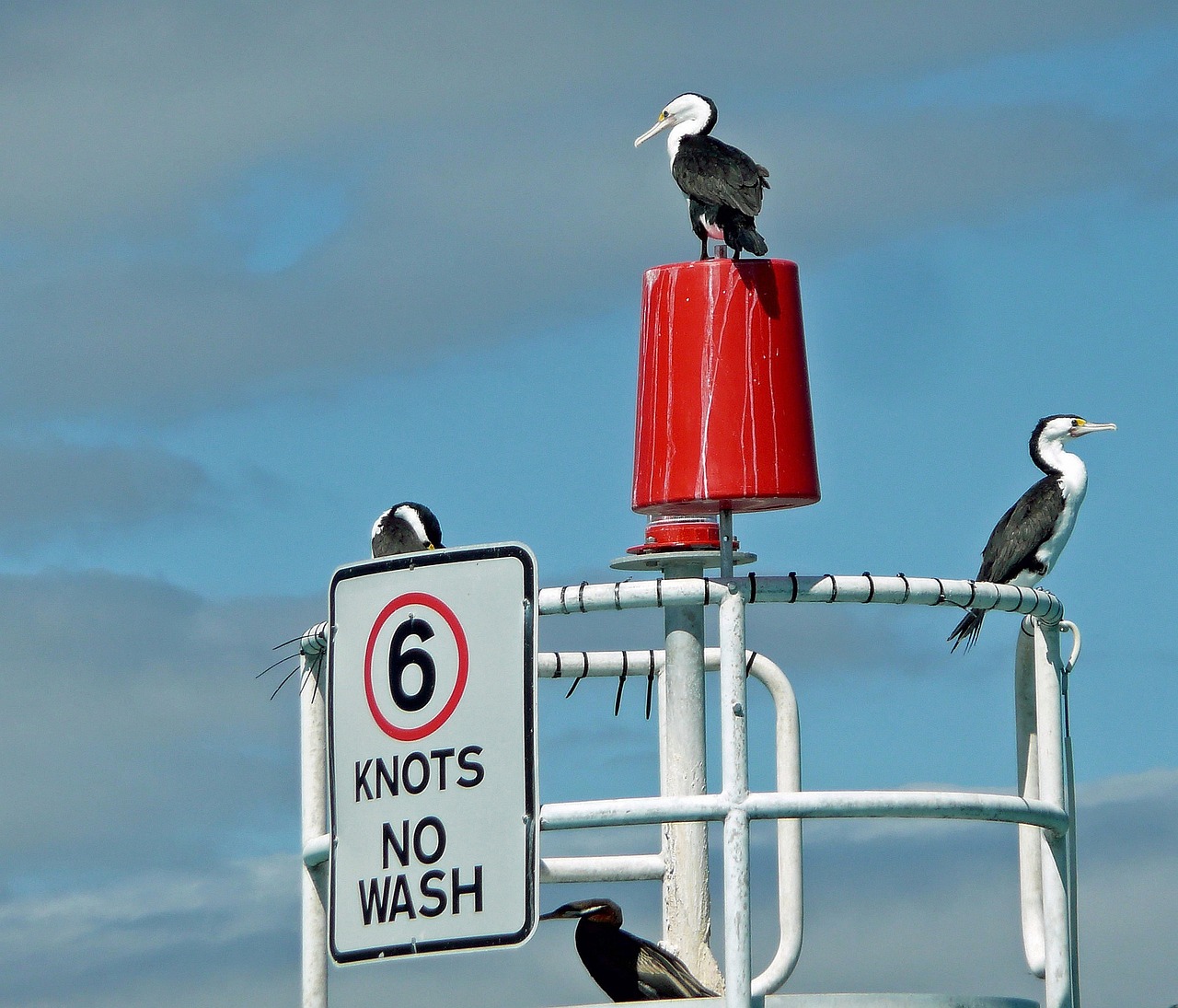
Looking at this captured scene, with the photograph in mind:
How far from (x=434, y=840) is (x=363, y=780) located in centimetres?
31

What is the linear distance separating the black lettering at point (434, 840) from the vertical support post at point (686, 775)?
268 centimetres

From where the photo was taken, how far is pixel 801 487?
25.4ft

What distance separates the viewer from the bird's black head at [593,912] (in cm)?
834

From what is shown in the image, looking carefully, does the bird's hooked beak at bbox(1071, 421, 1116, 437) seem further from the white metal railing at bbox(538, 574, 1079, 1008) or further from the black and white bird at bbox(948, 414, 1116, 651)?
the white metal railing at bbox(538, 574, 1079, 1008)

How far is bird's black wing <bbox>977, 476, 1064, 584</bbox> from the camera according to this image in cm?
1181

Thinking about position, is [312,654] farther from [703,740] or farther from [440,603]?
[440,603]

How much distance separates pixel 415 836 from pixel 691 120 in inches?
256

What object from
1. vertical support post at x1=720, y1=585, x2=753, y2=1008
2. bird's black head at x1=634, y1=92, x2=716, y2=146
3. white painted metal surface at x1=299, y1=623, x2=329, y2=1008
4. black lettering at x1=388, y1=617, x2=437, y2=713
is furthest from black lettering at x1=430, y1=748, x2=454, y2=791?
bird's black head at x1=634, y1=92, x2=716, y2=146

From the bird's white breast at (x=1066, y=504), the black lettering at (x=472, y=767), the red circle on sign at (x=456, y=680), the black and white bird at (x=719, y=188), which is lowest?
the black lettering at (x=472, y=767)

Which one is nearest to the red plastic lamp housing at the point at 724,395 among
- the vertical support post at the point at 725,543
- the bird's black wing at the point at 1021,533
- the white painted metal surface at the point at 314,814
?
the vertical support post at the point at 725,543

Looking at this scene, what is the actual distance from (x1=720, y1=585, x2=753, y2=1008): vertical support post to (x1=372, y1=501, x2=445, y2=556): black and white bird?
7.45 metres

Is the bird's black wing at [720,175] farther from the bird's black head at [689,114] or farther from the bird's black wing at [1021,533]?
the bird's black wing at [1021,533]

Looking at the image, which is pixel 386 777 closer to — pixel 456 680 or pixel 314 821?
pixel 456 680

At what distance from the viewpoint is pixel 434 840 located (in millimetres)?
5008
